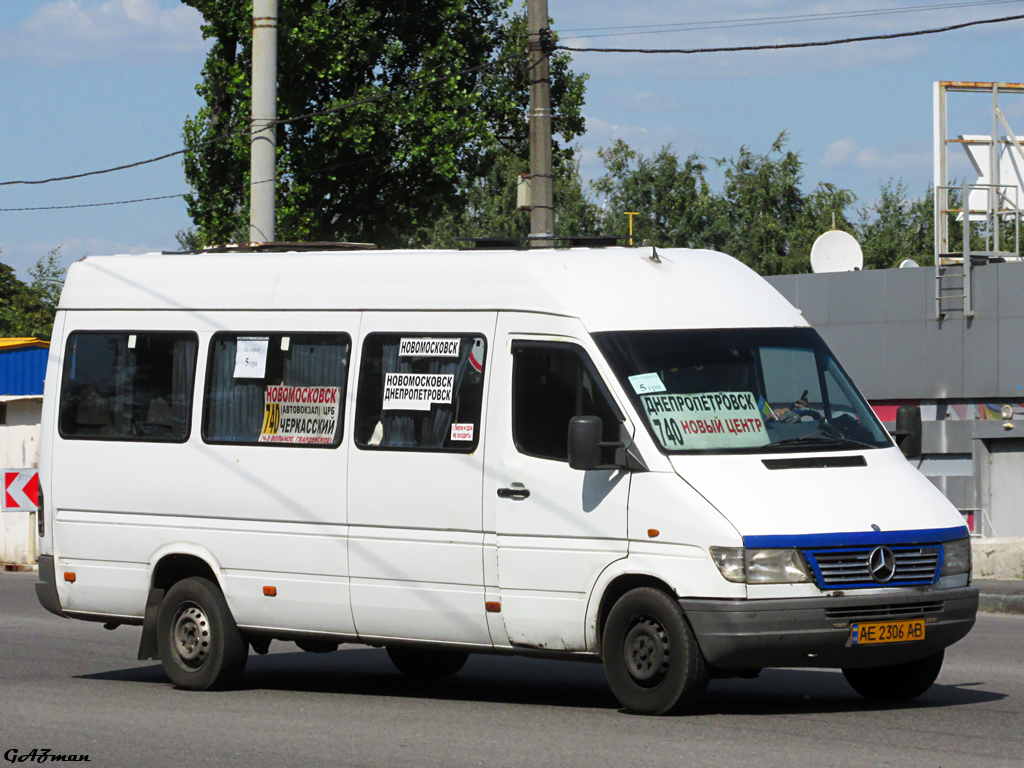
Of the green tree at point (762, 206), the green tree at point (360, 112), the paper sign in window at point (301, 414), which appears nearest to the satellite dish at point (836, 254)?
the green tree at point (360, 112)

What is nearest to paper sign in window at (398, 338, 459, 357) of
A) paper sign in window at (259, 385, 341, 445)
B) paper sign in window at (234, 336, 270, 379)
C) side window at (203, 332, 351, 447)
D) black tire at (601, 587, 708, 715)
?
side window at (203, 332, 351, 447)

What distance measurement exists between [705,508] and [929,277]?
18425mm

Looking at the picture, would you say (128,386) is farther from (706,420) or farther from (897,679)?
(897,679)

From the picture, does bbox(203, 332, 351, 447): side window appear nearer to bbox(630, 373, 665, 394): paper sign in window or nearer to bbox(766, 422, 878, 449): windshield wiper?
bbox(630, 373, 665, 394): paper sign in window

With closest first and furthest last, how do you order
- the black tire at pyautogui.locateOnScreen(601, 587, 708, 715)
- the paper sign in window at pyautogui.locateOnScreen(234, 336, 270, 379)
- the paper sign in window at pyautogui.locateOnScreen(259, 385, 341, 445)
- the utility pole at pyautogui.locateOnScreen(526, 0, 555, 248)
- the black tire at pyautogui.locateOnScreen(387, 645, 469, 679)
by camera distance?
1. the black tire at pyautogui.locateOnScreen(601, 587, 708, 715)
2. the paper sign in window at pyautogui.locateOnScreen(259, 385, 341, 445)
3. the paper sign in window at pyautogui.locateOnScreen(234, 336, 270, 379)
4. the black tire at pyautogui.locateOnScreen(387, 645, 469, 679)
5. the utility pole at pyautogui.locateOnScreen(526, 0, 555, 248)

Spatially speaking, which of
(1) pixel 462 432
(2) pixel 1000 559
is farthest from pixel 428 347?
(2) pixel 1000 559

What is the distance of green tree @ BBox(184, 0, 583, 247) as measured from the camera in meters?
36.0

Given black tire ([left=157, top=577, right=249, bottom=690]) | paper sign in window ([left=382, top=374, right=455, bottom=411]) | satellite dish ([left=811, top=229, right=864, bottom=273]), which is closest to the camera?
paper sign in window ([left=382, top=374, right=455, bottom=411])

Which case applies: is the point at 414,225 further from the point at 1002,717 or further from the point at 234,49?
the point at 1002,717

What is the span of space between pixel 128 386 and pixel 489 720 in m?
3.90

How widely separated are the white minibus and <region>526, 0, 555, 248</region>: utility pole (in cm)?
710

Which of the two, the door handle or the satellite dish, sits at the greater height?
the satellite dish

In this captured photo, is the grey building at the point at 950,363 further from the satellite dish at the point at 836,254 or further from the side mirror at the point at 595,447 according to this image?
the side mirror at the point at 595,447

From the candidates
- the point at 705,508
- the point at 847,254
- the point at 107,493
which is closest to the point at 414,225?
the point at 847,254
